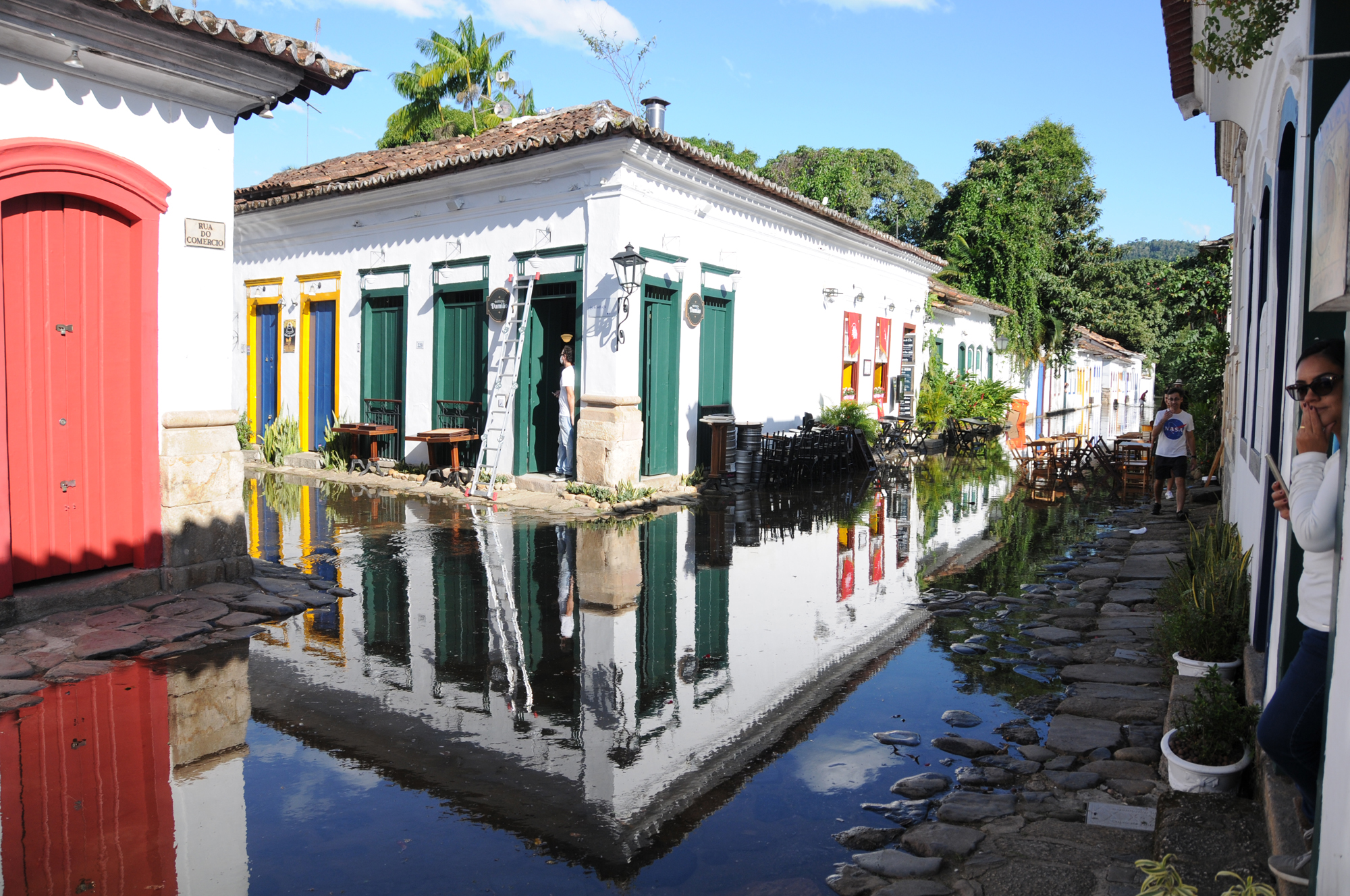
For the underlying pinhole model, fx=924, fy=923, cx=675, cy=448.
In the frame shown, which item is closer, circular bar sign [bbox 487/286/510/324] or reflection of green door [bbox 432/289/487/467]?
circular bar sign [bbox 487/286/510/324]

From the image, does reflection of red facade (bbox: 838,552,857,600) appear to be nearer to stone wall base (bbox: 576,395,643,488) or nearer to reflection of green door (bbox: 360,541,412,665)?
reflection of green door (bbox: 360,541,412,665)

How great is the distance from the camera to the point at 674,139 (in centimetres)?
1148

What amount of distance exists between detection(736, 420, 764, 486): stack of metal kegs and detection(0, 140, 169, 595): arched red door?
8228 mm

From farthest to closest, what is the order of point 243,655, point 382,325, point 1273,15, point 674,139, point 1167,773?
point 382,325 < point 674,139 < point 243,655 < point 1167,773 < point 1273,15

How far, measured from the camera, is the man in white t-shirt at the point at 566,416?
1192 centimetres

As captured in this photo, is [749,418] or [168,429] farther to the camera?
[749,418]

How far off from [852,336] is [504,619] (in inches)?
509

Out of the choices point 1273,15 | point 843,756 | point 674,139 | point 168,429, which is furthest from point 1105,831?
point 674,139

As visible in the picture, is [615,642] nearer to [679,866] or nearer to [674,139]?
[679,866]

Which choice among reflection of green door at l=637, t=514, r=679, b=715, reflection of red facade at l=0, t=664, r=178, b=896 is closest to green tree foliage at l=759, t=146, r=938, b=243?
reflection of green door at l=637, t=514, r=679, b=715

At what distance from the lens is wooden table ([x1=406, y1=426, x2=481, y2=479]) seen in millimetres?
12398

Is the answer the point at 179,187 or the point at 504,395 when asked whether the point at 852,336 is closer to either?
the point at 504,395

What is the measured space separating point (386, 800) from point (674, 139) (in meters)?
9.44

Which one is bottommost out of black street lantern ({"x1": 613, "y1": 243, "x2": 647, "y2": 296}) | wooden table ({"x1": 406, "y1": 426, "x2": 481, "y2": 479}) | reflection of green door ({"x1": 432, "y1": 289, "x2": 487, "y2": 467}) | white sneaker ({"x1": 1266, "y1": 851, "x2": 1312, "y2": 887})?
white sneaker ({"x1": 1266, "y1": 851, "x2": 1312, "y2": 887})
